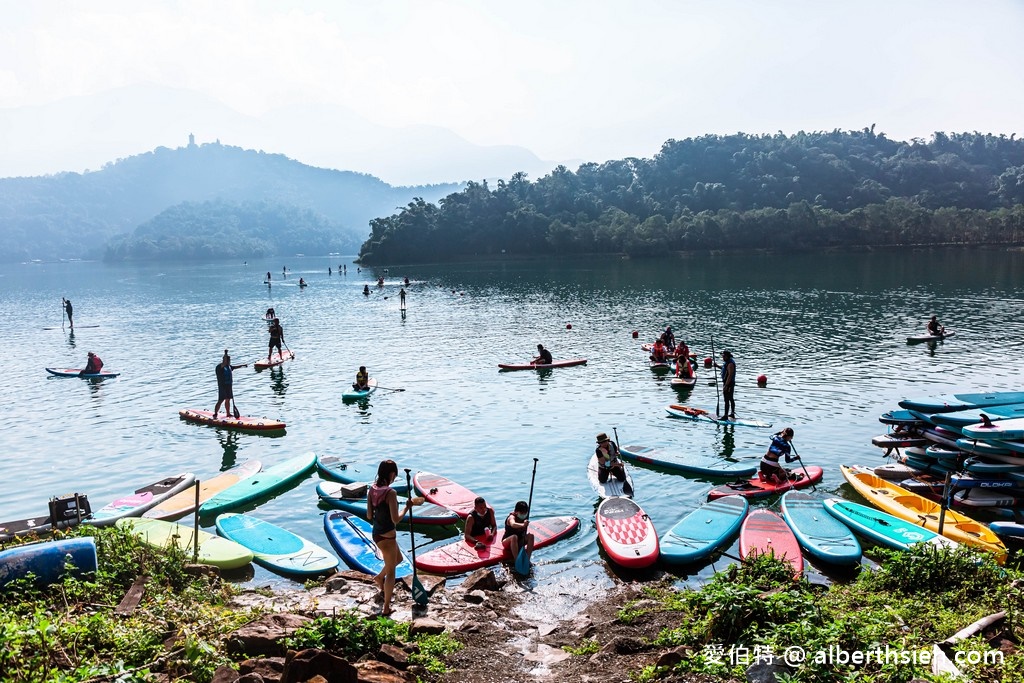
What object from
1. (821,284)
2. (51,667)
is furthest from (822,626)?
(821,284)

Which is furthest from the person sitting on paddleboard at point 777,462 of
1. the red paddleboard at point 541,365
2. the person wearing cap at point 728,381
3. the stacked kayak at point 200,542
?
the red paddleboard at point 541,365

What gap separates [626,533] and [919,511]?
727 centimetres

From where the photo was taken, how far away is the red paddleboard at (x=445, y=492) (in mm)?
18078

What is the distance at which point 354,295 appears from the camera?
284 ft

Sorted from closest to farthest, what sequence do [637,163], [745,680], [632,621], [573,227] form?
[745,680] → [632,621] → [573,227] → [637,163]

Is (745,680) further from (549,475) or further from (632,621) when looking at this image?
(549,475)

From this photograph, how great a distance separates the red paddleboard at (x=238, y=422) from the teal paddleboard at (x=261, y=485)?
15.1 ft

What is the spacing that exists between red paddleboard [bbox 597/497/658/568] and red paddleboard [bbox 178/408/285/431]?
46.4 feet

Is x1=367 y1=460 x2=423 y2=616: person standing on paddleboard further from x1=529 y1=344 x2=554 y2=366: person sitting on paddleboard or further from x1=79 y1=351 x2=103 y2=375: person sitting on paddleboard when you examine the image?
x1=79 y1=351 x2=103 y2=375: person sitting on paddleboard

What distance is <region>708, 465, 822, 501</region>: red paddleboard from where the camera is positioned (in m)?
18.4

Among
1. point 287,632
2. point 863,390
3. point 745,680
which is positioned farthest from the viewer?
point 863,390

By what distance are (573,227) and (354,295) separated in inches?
2727

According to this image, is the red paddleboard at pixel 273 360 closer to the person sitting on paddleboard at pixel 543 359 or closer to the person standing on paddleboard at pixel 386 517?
the person sitting on paddleboard at pixel 543 359

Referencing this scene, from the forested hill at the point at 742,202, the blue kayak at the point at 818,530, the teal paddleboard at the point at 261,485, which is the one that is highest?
the forested hill at the point at 742,202
